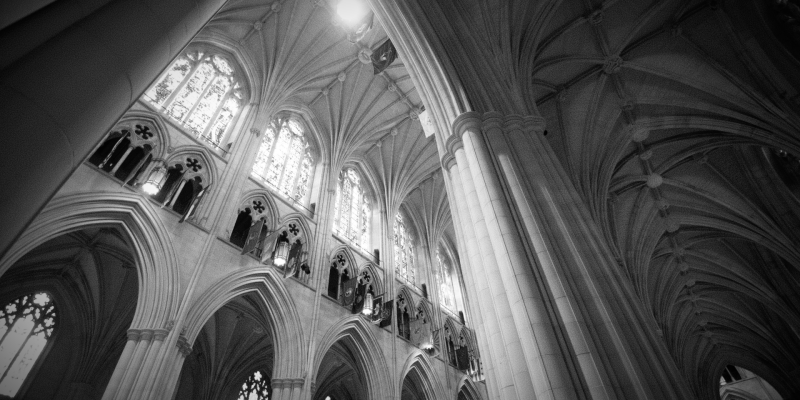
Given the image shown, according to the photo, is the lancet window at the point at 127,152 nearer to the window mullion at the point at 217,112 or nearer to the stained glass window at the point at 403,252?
the window mullion at the point at 217,112

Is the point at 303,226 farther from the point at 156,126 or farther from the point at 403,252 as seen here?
the point at 403,252

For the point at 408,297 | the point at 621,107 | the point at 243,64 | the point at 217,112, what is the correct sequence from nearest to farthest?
1. the point at 217,112
2. the point at 621,107
3. the point at 243,64
4. the point at 408,297

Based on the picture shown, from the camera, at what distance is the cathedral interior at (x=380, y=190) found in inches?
146

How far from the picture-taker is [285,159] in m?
13.1

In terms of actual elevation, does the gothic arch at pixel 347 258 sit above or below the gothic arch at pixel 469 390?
above

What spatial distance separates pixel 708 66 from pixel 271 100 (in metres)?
12.5

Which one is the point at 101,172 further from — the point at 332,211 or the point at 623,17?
the point at 623,17

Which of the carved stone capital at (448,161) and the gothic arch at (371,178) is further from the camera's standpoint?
the gothic arch at (371,178)

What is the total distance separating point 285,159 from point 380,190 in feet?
15.7

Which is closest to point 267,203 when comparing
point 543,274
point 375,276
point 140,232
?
point 140,232

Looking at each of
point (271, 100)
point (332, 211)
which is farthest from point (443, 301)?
point (271, 100)

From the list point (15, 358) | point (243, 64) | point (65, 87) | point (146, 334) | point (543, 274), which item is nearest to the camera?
point (65, 87)

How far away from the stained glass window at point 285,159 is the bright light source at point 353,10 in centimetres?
438

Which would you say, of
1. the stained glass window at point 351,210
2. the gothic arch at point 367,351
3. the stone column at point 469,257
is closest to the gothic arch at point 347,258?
the stained glass window at point 351,210
